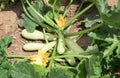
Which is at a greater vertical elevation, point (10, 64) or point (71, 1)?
point (71, 1)

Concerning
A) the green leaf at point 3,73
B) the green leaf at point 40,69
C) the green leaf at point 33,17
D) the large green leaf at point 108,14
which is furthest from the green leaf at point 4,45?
the large green leaf at point 108,14

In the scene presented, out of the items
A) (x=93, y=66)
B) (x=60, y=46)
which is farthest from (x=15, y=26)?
(x=93, y=66)

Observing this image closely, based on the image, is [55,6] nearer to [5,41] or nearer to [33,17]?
[33,17]

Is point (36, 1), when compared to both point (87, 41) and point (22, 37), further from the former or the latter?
point (87, 41)

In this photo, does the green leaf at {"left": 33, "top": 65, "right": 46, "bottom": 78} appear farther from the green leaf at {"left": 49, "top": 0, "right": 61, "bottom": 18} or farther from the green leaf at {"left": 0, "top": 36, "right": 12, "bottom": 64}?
the green leaf at {"left": 49, "top": 0, "right": 61, "bottom": 18}

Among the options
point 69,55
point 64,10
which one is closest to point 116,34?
point 69,55

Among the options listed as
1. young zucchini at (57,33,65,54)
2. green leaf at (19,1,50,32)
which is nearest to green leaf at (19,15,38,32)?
green leaf at (19,1,50,32)
